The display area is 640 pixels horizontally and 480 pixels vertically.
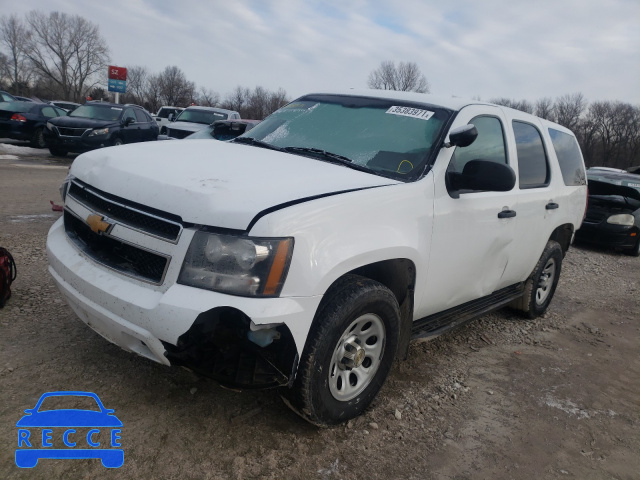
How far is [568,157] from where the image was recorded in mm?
4953

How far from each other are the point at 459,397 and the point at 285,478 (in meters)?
1.47

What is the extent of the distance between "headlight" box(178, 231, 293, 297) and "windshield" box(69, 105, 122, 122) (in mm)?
13916

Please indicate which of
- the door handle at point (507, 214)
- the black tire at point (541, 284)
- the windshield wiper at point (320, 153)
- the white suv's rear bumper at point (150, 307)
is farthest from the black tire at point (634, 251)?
the white suv's rear bumper at point (150, 307)

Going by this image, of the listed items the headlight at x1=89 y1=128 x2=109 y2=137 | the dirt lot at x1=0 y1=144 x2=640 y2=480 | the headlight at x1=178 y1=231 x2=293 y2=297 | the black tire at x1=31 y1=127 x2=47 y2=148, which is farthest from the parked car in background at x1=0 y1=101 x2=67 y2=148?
the headlight at x1=178 y1=231 x2=293 y2=297

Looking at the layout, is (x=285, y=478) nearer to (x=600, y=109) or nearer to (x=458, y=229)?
(x=458, y=229)

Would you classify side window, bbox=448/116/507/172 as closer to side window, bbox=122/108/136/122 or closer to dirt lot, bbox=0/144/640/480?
dirt lot, bbox=0/144/640/480

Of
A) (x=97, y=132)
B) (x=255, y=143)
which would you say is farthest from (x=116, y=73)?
(x=255, y=143)

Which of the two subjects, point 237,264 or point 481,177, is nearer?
point 237,264

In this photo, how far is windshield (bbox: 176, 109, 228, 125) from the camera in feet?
50.0

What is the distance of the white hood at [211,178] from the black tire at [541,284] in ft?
8.49

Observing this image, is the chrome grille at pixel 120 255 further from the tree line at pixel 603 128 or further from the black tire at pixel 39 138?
the tree line at pixel 603 128

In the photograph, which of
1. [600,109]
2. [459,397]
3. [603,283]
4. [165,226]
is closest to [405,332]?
[459,397]

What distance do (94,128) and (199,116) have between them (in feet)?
9.89

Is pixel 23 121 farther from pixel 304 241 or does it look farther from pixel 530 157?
pixel 304 241
